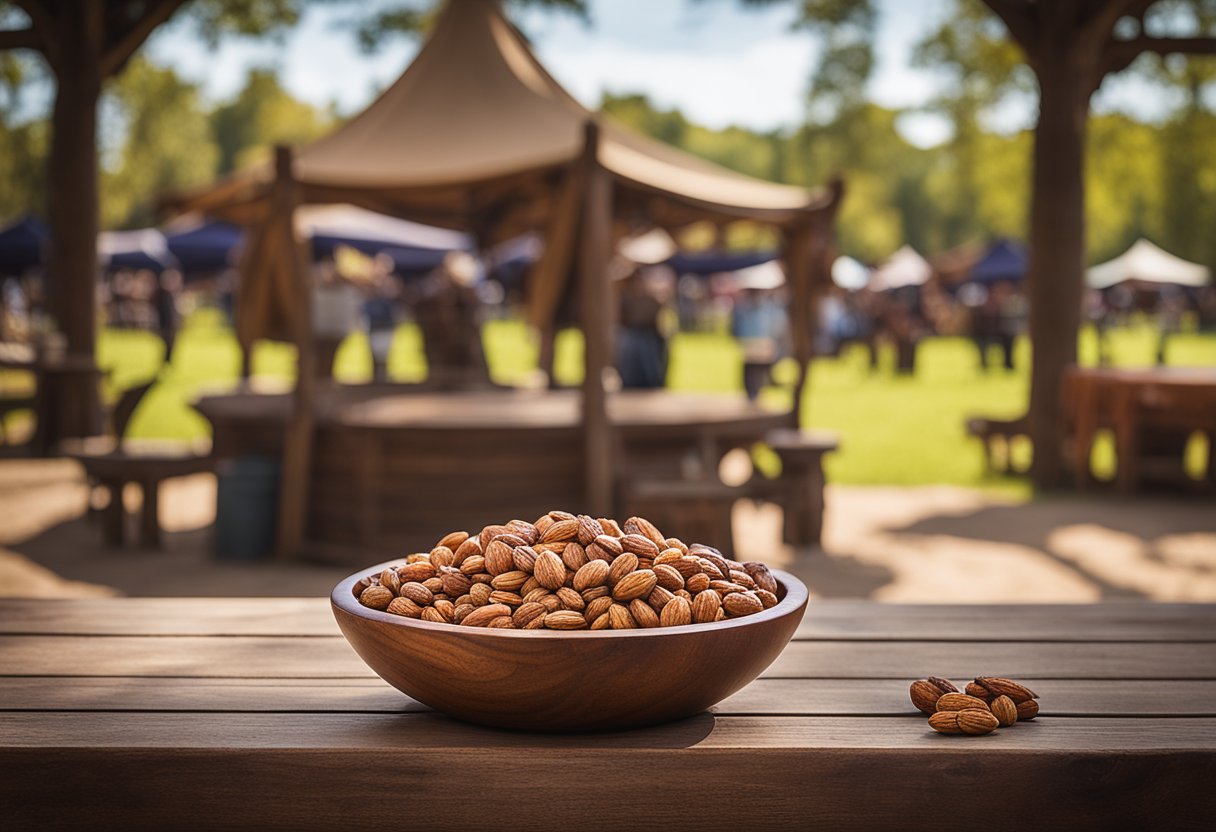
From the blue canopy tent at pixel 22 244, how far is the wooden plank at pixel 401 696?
21.0 metres

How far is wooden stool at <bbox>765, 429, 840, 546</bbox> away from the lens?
7.98 metres

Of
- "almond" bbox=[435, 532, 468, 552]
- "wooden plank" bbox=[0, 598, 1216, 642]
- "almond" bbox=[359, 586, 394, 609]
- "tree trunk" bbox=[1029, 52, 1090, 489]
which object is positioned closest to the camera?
"almond" bbox=[359, 586, 394, 609]

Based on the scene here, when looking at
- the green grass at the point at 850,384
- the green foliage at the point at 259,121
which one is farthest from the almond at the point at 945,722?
the green foliage at the point at 259,121

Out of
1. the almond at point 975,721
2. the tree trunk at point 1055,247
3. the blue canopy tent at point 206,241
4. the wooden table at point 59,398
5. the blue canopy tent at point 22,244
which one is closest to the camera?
the almond at point 975,721

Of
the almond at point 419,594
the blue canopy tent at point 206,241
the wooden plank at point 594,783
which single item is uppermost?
the blue canopy tent at point 206,241

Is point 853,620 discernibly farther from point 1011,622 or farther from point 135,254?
point 135,254

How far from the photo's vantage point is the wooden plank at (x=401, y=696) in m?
1.82

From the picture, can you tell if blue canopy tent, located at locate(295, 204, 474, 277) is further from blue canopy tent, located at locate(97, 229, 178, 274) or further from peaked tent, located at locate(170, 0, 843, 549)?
blue canopy tent, located at locate(97, 229, 178, 274)

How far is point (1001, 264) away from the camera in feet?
102

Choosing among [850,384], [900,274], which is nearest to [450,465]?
[850,384]

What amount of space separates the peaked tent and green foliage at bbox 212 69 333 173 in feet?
182

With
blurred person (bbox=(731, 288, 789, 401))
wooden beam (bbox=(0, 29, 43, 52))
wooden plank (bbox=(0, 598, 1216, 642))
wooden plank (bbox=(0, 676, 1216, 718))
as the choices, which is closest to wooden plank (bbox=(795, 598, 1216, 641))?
wooden plank (bbox=(0, 598, 1216, 642))

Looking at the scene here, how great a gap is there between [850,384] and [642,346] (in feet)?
33.2

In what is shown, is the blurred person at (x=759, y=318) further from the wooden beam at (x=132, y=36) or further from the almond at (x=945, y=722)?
the almond at (x=945, y=722)
